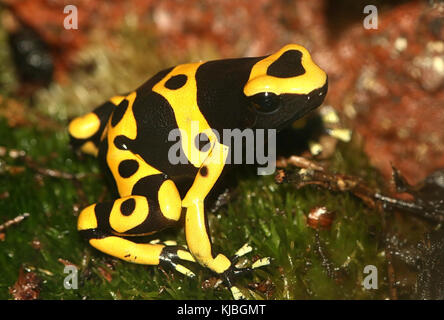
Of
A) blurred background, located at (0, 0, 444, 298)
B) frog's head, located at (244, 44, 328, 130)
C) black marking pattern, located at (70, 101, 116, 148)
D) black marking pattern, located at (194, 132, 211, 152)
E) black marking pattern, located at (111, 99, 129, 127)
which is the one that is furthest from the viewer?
blurred background, located at (0, 0, 444, 298)

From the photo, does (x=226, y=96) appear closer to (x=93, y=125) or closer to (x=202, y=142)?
(x=202, y=142)

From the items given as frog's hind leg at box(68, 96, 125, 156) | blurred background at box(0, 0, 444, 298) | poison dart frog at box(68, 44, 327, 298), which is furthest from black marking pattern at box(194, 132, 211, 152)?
blurred background at box(0, 0, 444, 298)

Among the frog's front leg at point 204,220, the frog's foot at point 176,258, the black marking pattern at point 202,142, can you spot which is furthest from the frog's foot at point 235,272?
the black marking pattern at point 202,142

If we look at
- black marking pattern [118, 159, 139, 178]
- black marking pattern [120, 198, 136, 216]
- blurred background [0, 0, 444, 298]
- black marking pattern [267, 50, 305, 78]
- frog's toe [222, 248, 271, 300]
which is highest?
blurred background [0, 0, 444, 298]

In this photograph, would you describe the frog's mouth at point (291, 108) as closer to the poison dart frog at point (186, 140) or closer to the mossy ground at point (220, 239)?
the poison dart frog at point (186, 140)

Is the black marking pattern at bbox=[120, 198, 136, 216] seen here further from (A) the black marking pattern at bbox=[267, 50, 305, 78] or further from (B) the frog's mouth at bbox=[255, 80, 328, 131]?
(A) the black marking pattern at bbox=[267, 50, 305, 78]

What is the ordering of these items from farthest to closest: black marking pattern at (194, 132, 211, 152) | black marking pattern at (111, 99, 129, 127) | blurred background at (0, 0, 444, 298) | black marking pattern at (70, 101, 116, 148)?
blurred background at (0, 0, 444, 298)
black marking pattern at (70, 101, 116, 148)
black marking pattern at (111, 99, 129, 127)
black marking pattern at (194, 132, 211, 152)

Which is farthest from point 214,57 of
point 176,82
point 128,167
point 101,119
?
point 128,167

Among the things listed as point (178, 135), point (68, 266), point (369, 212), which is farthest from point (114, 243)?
point (369, 212)
